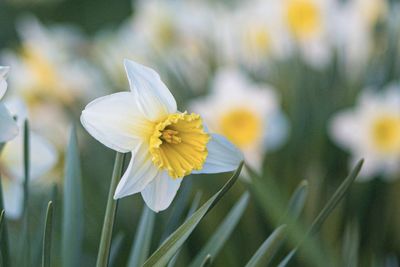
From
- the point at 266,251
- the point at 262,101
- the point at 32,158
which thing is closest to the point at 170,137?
the point at 266,251

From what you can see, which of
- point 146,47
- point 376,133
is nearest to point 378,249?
point 376,133

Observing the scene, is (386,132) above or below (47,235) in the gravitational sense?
below

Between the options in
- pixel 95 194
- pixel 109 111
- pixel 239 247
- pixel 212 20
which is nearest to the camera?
pixel 109 111

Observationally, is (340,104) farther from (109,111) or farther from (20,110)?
(109,111)

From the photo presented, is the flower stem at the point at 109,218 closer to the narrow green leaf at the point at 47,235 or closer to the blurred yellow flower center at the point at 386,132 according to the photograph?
the narrow green leaf at the point at 47,235

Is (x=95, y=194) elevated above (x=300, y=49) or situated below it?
below

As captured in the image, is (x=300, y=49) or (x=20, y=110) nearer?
(x=20, y=110)

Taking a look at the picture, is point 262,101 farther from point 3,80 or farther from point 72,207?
point 3,80

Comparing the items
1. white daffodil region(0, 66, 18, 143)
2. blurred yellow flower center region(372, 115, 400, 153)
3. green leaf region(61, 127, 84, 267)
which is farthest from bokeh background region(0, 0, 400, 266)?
white daffodil region(0, 66, 18, 143)
